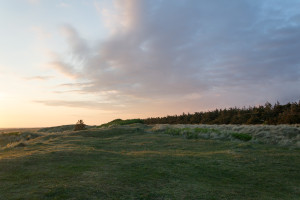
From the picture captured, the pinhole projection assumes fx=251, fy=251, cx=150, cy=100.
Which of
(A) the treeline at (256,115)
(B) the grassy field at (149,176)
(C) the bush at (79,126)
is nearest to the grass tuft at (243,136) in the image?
(B) the grassy field at (149,176)

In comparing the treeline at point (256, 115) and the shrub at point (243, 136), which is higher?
the treeline at point (256, 115)

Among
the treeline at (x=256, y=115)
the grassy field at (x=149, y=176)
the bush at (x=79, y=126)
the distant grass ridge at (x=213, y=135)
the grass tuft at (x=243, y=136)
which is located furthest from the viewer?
the bush at (x=79, y=126)

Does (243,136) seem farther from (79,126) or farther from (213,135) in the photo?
(79,126)

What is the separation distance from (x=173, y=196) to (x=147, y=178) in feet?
3.70

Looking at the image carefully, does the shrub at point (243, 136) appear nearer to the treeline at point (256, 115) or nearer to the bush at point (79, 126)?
the treeline at point (256, 115)

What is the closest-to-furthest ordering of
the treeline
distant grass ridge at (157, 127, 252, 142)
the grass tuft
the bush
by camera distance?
the grass tuft < distant grass ridge at (157, 127, 252, 142) < the treeline < the bush

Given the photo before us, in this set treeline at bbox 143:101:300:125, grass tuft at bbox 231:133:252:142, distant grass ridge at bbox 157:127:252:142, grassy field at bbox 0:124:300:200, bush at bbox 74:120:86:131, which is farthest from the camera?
bush at bbox 74:120:86:131

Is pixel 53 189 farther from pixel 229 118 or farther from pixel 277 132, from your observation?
pixel 229 118

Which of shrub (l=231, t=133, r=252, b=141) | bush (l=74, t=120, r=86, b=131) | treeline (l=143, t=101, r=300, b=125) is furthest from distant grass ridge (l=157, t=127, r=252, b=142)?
bush (l=74, t=120, r=86, b=131)

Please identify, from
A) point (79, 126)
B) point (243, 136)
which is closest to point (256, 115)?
point (243, 136)

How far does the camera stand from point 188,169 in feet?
22.9

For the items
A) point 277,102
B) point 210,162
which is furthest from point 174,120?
point 210,162

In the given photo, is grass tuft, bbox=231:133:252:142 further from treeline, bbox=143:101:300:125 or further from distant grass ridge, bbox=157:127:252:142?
treeline, bbox=143:101:300:125

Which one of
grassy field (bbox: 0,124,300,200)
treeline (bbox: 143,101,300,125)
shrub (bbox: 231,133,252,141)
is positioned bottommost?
grassy field (bbox: 0,124,300,200)
